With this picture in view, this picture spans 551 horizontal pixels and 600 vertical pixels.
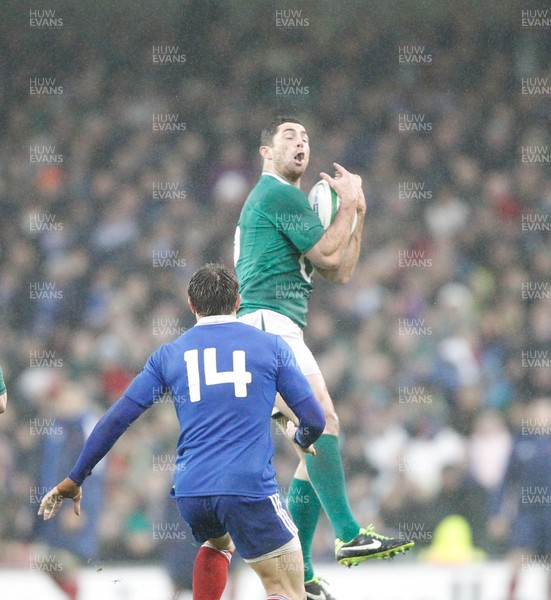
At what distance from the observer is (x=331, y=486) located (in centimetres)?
514

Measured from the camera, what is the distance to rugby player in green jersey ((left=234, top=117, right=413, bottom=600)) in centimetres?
516

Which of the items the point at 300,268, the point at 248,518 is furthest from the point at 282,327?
the point at 248,518

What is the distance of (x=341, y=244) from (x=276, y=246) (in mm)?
314

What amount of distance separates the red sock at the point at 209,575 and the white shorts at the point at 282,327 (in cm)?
98

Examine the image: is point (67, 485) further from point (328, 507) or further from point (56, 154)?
point (56, 154)

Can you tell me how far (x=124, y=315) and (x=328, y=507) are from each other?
5.67 m

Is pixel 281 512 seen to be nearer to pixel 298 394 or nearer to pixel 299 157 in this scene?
pixel 298 394

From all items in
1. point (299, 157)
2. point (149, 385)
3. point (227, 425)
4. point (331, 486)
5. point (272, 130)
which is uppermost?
point (272, 130)

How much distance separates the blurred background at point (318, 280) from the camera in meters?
9.17

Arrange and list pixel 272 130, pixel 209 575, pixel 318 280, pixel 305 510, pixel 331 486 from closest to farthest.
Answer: pixel 209 575
pixel 331 486
pixel 305 510
pixel 272 130
pixel 318 280

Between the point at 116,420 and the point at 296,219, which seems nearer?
the point at 116,420

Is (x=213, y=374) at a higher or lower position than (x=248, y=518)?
higher

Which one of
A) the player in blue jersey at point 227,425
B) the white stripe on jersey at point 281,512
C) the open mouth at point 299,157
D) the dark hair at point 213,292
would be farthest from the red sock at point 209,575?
the open mouth at point 299,157

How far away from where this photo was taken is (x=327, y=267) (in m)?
5.27
